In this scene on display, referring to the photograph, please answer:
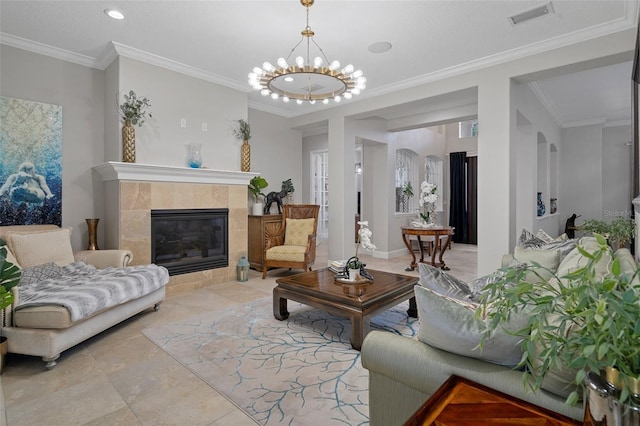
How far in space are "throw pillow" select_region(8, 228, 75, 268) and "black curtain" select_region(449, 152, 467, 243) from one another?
8.37m

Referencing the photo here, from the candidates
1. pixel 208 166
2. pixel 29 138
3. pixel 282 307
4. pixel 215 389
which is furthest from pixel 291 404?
pixel 29 138

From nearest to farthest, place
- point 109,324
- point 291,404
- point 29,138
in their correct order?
1. point 291,404
2. point 109,324
3. point 29,138

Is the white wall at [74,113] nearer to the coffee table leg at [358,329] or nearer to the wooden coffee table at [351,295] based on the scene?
the wooden coffee table at [351,295]

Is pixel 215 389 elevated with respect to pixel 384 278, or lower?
lower

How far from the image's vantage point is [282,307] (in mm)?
3322

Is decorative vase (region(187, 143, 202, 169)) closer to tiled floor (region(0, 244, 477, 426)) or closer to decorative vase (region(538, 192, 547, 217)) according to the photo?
tiled floor (region(0, 244, 477, 426))

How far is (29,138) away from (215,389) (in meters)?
3.65

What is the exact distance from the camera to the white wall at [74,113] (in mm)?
3766

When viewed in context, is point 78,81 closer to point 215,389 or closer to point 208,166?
point 208,166

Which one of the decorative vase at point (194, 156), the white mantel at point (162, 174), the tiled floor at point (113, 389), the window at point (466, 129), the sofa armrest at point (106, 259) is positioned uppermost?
the window at point (466, 129)

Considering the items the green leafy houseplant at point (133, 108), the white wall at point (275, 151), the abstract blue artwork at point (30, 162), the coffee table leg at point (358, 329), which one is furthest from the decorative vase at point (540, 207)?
the abstract blue artwork at point (30, 162)

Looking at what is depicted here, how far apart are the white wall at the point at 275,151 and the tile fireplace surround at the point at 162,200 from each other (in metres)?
1.23

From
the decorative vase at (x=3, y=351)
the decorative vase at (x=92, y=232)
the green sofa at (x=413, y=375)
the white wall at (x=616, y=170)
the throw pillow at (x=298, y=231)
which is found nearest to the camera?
the green sofa at (x=413, y=375)

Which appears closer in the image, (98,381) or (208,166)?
(98,381)
